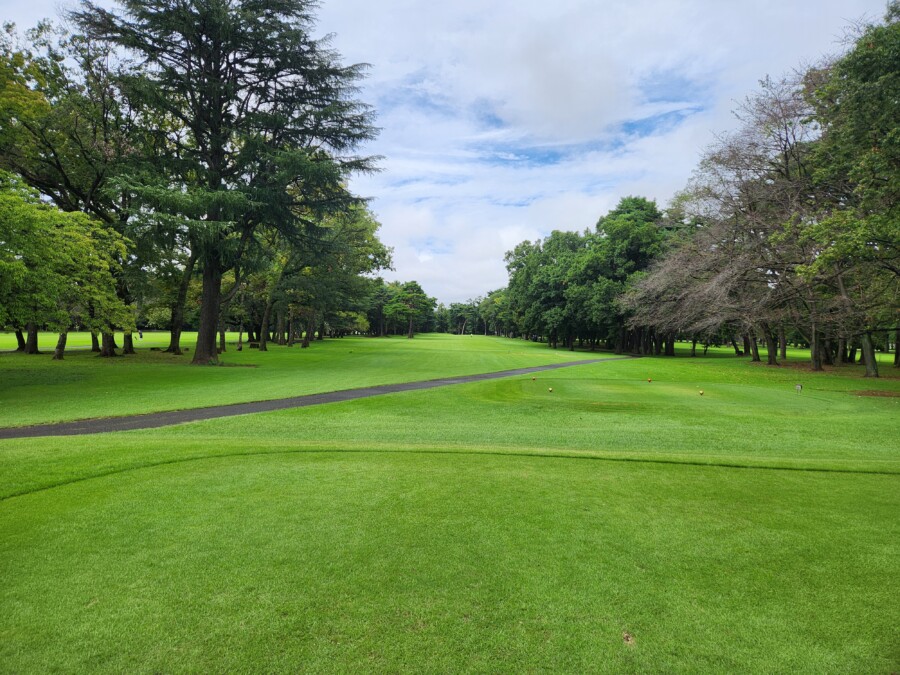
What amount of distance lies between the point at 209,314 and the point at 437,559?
26.6 metres

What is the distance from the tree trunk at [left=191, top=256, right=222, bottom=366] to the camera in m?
24.8

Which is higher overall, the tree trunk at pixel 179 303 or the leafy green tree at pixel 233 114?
the leafy green tree at pixel 233 114

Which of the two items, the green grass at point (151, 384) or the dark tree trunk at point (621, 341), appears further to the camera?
the dark tree trunk at point (621, 341)

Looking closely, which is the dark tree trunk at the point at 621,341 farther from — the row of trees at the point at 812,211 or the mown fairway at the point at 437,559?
the mown fairway at the point at 437,559

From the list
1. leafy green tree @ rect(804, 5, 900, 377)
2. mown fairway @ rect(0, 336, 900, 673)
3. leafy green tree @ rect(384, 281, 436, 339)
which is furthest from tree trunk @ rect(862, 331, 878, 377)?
leafy green tree @ rect(384, 281, 436, 339)

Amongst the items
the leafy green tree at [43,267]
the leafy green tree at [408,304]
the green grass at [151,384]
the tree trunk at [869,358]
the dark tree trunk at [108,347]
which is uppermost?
the leafy green tree at [408,304]

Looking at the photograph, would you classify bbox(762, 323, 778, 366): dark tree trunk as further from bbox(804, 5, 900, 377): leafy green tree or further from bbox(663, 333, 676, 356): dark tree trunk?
bbox(663, 333, 676, 356): dark tree trunk

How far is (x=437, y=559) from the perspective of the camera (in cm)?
318

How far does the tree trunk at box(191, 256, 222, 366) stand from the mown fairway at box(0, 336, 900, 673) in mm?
19441

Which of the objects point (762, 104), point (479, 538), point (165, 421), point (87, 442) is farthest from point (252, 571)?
point (762, 104)

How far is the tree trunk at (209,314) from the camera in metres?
24.8

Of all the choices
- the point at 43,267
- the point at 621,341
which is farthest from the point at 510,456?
the point at 621,341

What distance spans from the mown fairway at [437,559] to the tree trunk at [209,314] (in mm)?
19441

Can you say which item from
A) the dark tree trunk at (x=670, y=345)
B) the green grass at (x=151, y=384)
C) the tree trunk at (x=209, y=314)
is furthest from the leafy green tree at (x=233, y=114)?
the dark tree trunk at (x=670, y=345)
